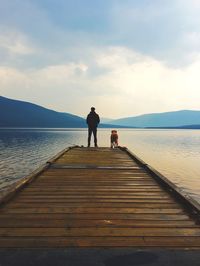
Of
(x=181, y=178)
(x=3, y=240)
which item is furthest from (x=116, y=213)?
(x=181, y=178)

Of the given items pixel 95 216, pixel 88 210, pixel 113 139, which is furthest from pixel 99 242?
pixel 113 139

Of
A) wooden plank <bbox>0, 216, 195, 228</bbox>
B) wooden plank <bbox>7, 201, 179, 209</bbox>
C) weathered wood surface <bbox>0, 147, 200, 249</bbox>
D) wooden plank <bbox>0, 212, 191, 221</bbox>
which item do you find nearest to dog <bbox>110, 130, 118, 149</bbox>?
weathered wood surface <bbox>0, 147, 200, 249</bbox>

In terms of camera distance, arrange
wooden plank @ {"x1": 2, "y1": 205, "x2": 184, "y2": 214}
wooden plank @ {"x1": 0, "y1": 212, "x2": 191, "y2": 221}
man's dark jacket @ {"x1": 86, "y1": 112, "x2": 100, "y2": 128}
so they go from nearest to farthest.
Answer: wooden plank @ {"x1": 0, "y1": 212, "x2": 191, "y2": 221}, wooden plank @ {"x1": 2, "y1": 205, "x2": 184, "y2": 214}, man's dark jacket @ {"x1": 86, "y1": 112, "x2": 100, "y2": 128}

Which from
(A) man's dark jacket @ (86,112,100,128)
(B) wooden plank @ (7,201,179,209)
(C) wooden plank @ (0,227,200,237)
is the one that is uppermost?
(A) man's dark jacket @ (86,112,100,128)

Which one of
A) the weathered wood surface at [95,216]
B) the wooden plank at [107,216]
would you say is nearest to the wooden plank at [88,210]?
the weathered wood surface at [95,216]

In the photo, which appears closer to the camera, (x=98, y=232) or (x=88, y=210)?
(x=98, y=232)

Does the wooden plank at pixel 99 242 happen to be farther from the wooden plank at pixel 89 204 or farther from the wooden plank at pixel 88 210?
the wooden plank at pixel 89 204

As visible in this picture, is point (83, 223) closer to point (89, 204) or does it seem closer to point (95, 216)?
point (95, 216)

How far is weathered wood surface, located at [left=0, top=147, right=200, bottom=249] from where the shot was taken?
609 centimetres

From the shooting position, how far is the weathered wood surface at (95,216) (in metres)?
6.09

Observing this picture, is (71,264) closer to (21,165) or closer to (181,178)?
(181,178)

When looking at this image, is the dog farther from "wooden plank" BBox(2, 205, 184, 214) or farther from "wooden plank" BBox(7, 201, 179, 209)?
"wooden plank" BBox(2, 205, 184, 214)

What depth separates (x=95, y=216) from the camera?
773cm

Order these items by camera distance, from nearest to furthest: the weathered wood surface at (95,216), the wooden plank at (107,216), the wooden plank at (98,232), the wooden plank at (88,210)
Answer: the weathered wood surface at (95,216) < the wooden plank at (98,232) < the wooden plank at (107,216) < the wooden plank at (88,210)
